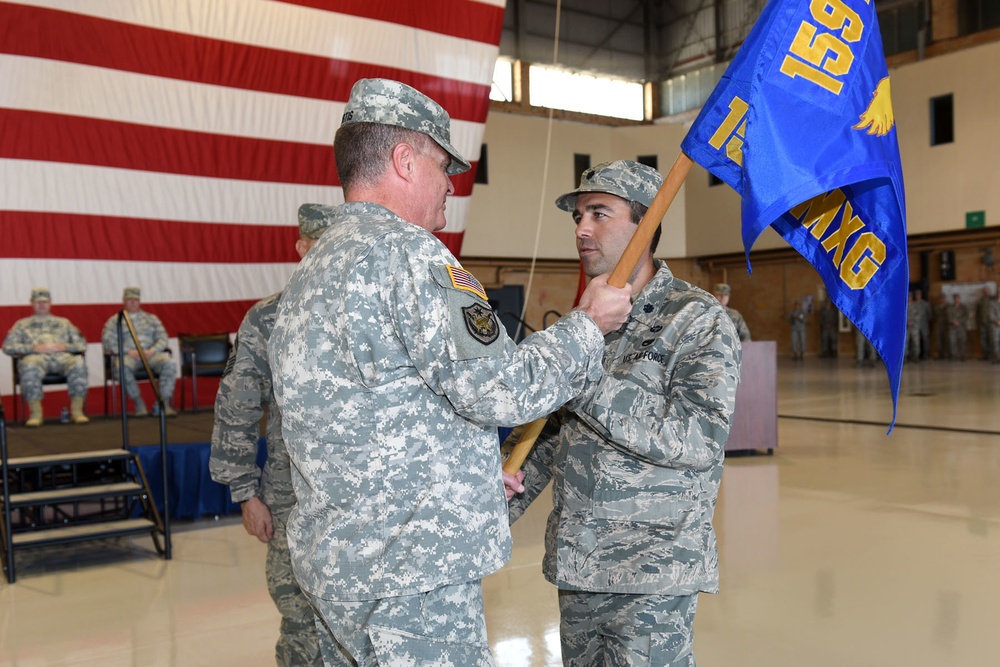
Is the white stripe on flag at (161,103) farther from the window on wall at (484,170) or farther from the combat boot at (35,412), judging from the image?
the window on wall at (484,170)

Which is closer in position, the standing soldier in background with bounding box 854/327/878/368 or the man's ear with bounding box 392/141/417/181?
the man's ear with bounding box 392/141/417/181

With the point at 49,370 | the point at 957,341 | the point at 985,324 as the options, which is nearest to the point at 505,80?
the point at 957,341

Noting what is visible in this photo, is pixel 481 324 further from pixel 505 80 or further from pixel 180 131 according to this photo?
pixel 505 80

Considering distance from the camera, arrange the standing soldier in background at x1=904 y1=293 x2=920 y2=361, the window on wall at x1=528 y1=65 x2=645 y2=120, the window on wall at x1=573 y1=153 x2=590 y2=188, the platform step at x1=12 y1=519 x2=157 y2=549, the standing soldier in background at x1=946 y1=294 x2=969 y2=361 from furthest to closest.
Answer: the window on wall at x1=573 y1=153 x2=590 y2=188, the window on wall at x1=528 y1=65 x2=645 y2=120, the standing soldier in background at x1=904 y1=293 x2=920 y2=361, the standing soldier in background at x1=946 y1=294 x2=969 y2=361, the platform step at x1=12 y1=519 x2=157 y2=549

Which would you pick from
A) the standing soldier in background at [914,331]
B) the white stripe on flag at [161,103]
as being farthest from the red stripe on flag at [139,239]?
the standing soldier in background at [914,331]

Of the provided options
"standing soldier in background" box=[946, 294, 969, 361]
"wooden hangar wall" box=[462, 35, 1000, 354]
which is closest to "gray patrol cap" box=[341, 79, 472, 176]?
"wooden hangar wall" box=[462, 35, 1000, 354]

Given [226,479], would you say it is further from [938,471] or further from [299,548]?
[938,471]

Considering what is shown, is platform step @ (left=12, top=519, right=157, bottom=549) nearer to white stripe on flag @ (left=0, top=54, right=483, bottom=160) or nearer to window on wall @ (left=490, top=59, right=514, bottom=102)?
→ white stripe on flag @ (left=0, top=54, right=483, bottom=160)

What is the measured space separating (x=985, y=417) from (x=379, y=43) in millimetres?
6999

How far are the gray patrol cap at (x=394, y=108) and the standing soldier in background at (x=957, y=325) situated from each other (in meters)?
18.0

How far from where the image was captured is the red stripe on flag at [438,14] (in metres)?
7.77

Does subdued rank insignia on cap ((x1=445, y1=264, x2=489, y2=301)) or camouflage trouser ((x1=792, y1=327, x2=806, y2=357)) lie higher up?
subdued rank insignia on cap ((x1=445, y1=264, x2=489, y2=301))

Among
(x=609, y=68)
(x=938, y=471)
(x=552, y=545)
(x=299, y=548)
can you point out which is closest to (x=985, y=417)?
(x=938, y=471)

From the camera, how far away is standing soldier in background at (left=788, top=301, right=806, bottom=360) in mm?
19812
